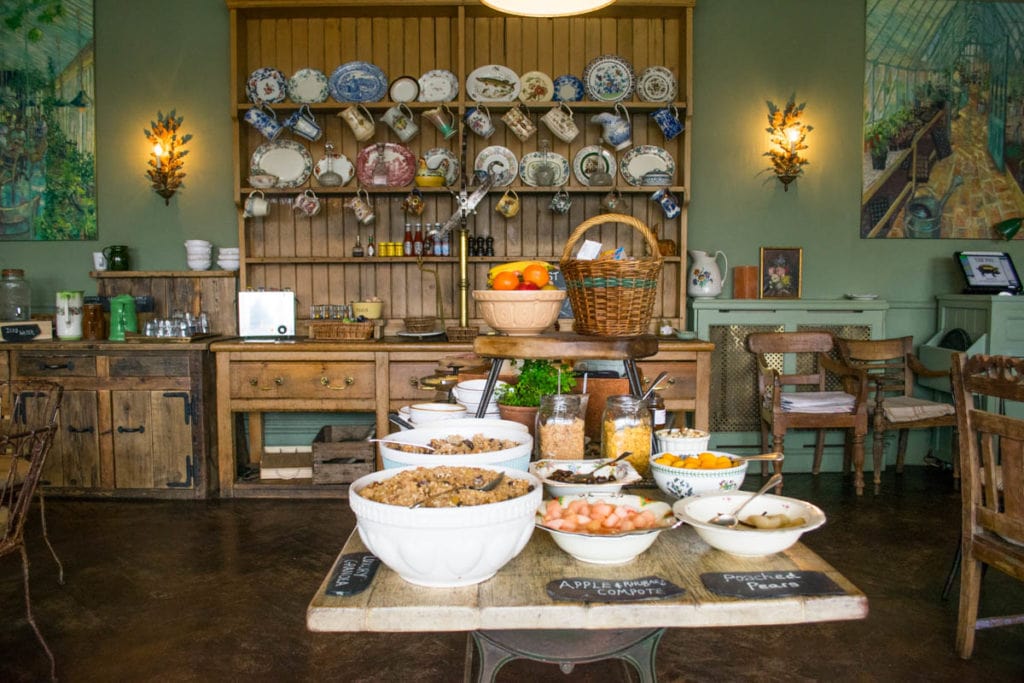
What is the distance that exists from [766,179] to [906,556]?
8.32 ft

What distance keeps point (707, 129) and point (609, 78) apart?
2.36 feet

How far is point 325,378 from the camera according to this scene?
14.2ft

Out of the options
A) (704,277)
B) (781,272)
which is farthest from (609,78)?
(781,272)

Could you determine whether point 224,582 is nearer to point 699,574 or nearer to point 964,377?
point 699,574

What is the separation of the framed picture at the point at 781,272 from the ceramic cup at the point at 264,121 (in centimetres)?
311

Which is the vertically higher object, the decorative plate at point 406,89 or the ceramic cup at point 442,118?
the decorative plate at point 406,89

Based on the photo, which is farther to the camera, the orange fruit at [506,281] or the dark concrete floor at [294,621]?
the dark concrete floor at [294,621]

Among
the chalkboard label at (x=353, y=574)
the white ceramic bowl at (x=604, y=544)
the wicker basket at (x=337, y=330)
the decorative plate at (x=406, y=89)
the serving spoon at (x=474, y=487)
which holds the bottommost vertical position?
the chalkboard label at (x=353, y=574)

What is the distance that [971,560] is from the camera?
2393 mm

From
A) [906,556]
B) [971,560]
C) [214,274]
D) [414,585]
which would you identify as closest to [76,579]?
[214,274]

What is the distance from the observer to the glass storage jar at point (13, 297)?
15.3 feet

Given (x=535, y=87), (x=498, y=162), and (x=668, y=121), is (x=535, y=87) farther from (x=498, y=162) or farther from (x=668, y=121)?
(x=668, y=121)

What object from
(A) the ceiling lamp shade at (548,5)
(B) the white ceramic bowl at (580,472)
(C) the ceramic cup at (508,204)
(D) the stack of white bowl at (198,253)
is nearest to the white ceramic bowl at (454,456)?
(B) the white ceramic bowl at (580,472)

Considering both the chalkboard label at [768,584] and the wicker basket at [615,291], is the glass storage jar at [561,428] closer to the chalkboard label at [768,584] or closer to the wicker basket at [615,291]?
the wicker basket at [615,291]
